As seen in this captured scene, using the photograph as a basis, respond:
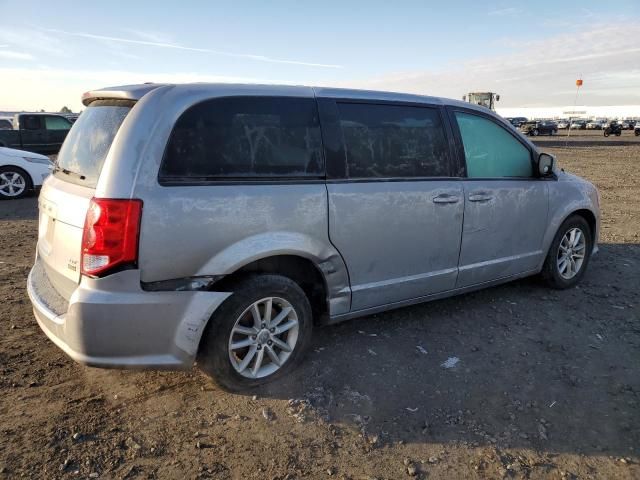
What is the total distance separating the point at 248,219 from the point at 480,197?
81.1 inches

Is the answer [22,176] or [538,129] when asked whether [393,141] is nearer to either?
[22,176]

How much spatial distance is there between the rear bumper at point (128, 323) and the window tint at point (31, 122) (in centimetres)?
1695

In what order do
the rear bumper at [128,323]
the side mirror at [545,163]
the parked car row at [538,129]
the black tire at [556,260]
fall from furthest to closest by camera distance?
the parked car row at [538,129] → the black tire at [556,260] → the side mirror at [545,163] → the rear bumper at [128,323]

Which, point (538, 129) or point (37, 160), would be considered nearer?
point (37, 160)

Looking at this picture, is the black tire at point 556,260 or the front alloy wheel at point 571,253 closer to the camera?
the black tire at point 556,260

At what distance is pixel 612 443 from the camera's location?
105 inches

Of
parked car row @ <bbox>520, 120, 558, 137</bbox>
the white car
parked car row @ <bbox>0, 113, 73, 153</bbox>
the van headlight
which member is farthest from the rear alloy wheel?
parked car row @ <bbox>520, 120, 558, 137</bbox>

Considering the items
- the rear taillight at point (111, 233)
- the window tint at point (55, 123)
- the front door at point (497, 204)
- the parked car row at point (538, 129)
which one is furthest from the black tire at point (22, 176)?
the parked car row at point (538, 129)

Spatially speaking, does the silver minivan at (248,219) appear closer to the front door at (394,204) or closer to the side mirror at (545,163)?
the front door at (394,204)

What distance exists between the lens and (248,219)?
2896mm

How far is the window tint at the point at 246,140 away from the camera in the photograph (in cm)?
279

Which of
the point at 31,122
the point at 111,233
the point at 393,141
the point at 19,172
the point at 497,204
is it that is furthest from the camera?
the point at 31,122

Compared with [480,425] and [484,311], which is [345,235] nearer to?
[480,425]

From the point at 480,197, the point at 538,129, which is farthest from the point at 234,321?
the point at 538,129
